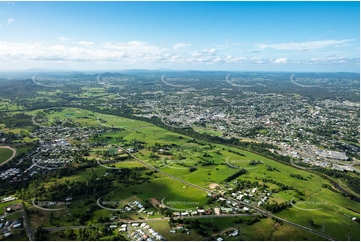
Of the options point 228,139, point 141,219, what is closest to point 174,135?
point 228,139

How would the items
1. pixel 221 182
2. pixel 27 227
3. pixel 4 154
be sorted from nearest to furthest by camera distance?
pixel 27 227 < pixel 221 182 < pixel 4 154

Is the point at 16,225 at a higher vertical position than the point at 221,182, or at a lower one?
higher

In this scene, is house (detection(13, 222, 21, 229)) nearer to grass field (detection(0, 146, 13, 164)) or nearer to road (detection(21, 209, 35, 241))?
road (detection(21, 209, 35, 241))

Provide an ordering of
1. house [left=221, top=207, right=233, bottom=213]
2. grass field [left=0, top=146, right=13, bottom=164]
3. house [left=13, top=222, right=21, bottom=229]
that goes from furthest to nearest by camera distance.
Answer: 1. grass field [left=0, top=146, right=13, bottom=164]
2. house [left=221, top=207, right=233, bottom=213]
3. house [left=13, top=222, right=21, bottom=229]

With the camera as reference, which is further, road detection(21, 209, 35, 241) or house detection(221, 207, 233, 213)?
house detection(221, 207, 233, 213)

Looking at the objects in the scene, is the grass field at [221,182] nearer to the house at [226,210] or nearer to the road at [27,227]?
the house at [226,210]

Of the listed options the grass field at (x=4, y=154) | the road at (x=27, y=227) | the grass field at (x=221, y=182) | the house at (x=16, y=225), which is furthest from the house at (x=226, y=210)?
the grass field at (x=4, y=154)

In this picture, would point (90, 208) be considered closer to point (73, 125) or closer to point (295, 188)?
point (295, 188)

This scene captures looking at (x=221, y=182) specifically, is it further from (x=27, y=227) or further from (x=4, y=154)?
(x=4, y=154)

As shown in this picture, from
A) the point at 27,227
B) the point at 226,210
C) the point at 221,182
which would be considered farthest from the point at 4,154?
the point at 226,210

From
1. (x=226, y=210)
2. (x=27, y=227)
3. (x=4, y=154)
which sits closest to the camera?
(x=27, y=227)

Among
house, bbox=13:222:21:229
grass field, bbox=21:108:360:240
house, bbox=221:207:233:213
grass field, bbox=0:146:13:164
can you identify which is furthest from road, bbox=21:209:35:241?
grass field, bbox=0:146:13:164

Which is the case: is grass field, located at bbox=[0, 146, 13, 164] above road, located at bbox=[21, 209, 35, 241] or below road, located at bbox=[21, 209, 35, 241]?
above
